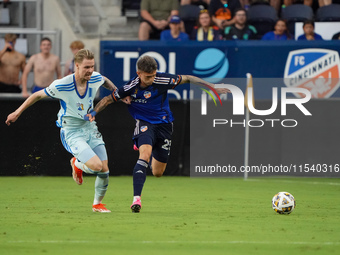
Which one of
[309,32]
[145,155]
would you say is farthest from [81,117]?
[309,32]

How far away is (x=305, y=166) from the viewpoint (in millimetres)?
16016

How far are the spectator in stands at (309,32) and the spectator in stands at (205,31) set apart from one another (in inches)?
77.8

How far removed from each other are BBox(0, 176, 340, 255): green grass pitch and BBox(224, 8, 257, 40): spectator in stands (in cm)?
487

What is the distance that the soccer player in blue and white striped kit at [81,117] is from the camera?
9484 millimetres

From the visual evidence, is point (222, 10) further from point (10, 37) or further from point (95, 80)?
point (95, 80)

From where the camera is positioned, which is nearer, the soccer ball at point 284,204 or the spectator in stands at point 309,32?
the soccer ball at point 284,204

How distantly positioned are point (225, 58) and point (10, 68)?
196 inches

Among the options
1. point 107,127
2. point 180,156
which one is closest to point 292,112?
point 180,156

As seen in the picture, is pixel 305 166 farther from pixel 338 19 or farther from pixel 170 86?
pixel 170 86

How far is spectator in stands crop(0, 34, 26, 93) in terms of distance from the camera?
1753 centimetres

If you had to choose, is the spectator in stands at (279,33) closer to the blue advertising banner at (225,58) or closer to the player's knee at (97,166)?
the blue advertising banner at (225,58)

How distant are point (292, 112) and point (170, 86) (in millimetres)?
6221

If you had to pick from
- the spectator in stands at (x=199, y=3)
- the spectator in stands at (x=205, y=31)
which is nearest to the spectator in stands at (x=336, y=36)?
the spectator in stands at (x=205, y=31)

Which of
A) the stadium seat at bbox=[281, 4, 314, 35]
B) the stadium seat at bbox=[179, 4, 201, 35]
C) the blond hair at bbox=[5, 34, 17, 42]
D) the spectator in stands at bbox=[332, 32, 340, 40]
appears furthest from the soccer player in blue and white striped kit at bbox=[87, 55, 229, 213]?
the stadium seat at bbox=[281, 4, 314, 35]
